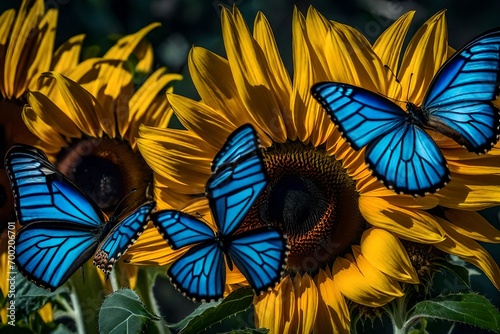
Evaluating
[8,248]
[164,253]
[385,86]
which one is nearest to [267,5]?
[385,86]

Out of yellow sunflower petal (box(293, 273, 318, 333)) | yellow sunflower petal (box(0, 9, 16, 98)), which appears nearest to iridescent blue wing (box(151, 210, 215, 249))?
yellow sunflower petal (box(293, 273, 318, 333))

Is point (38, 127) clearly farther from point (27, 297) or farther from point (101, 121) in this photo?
point (27, 297)

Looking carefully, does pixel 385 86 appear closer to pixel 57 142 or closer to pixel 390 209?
pixel 390 209

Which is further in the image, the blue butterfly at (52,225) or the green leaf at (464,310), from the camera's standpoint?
the blue butterfly at (52,225)

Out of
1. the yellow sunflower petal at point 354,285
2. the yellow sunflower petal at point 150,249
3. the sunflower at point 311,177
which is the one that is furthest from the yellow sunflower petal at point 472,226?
the yellow sunflower petal at point 150,249

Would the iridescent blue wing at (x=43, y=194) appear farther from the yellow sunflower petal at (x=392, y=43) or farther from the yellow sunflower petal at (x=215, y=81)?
the yellow sunflower petal at (x=392, y=43)

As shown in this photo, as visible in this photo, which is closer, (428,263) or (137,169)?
(428,263)
